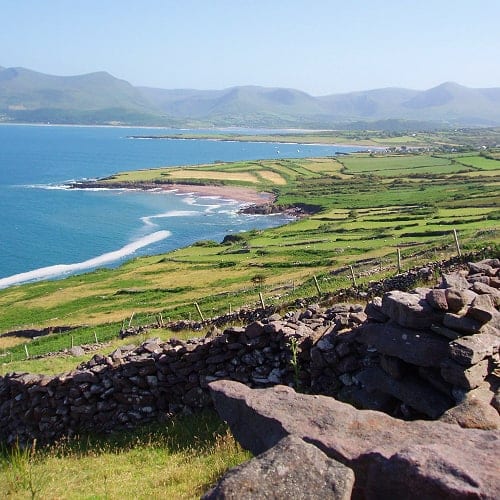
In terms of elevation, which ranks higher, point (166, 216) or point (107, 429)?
point (107, 429)

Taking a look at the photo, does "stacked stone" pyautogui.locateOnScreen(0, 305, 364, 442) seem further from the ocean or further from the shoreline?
the shoreline

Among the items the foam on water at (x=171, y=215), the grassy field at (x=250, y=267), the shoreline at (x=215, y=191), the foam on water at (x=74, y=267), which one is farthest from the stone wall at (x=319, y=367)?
the shoreline at (x=215, y=191)

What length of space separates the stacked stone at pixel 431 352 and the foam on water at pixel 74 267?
86.7m

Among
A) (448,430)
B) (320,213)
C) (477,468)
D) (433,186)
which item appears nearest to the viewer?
(477,468)

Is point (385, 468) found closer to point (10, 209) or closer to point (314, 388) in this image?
point (314, 388)

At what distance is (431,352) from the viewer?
1284 cm

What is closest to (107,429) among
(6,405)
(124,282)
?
(6,405)

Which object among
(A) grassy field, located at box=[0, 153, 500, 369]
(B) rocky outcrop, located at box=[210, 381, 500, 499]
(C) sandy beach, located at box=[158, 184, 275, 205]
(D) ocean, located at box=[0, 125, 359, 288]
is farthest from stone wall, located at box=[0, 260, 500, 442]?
(C) sandy beach, located at box=[158, 184, 275, 205]

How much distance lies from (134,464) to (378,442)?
7.20 meters

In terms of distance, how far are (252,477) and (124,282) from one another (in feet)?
228

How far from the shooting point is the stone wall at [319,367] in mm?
12484

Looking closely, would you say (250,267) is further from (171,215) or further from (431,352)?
(171,215)

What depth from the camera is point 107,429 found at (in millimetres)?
18359

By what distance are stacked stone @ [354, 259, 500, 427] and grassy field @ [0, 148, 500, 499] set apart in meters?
3.83
